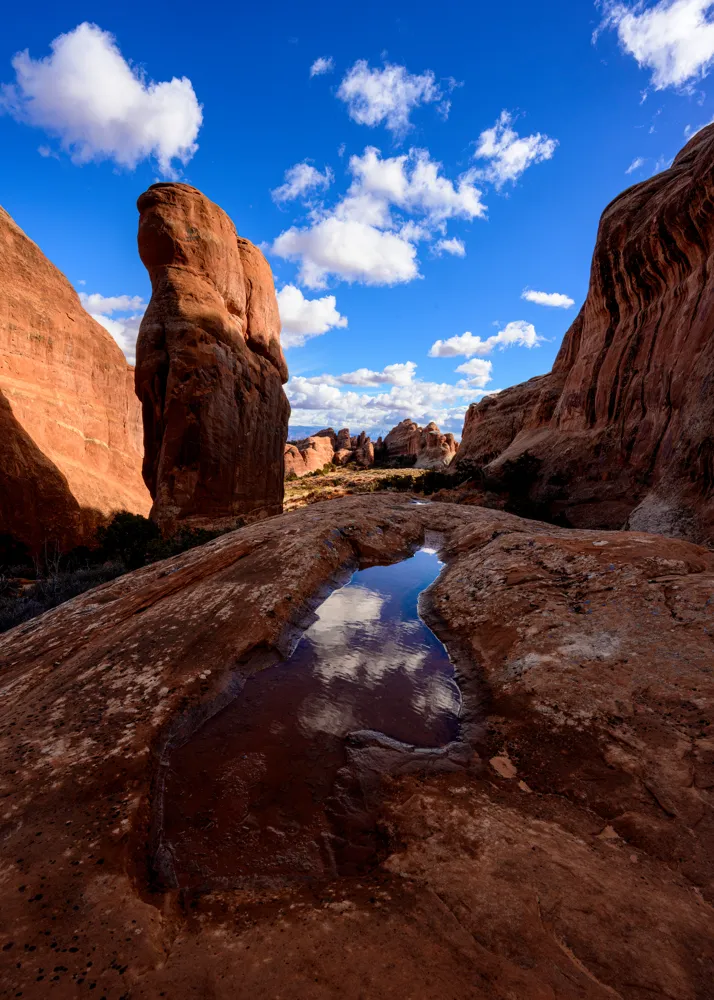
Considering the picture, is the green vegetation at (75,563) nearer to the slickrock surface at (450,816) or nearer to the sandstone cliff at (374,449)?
the slickrock surface at (450,816)

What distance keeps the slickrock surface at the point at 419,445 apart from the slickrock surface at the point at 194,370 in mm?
45453

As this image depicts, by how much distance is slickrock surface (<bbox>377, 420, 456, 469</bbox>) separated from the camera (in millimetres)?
67169

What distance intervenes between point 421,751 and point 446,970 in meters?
1.62

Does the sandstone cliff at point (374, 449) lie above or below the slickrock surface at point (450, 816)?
above

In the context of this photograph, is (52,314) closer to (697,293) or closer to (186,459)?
(186,459)

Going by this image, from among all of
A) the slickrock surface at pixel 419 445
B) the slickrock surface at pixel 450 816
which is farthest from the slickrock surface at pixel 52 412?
the slickrock surface at pixel 419 445

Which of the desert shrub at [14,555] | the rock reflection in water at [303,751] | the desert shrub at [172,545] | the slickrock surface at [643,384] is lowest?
the desert shrub at [14,555]

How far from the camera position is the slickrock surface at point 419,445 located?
67169 mm

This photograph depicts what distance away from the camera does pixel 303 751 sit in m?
3.34

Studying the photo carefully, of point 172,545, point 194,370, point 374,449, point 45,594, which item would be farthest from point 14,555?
point 374,449

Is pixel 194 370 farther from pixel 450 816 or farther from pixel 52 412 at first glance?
pixel 450 816

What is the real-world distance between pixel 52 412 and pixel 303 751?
21.3 meters

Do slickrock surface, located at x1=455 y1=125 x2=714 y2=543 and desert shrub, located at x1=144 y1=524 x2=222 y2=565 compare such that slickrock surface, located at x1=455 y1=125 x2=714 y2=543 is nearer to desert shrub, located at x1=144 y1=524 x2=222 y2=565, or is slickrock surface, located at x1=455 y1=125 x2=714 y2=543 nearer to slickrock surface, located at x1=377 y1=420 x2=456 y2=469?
desert shrub, located at x1=144 y1=524 x2=222 y2=565

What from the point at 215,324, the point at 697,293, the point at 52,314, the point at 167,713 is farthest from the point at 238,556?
the point at 52,314
